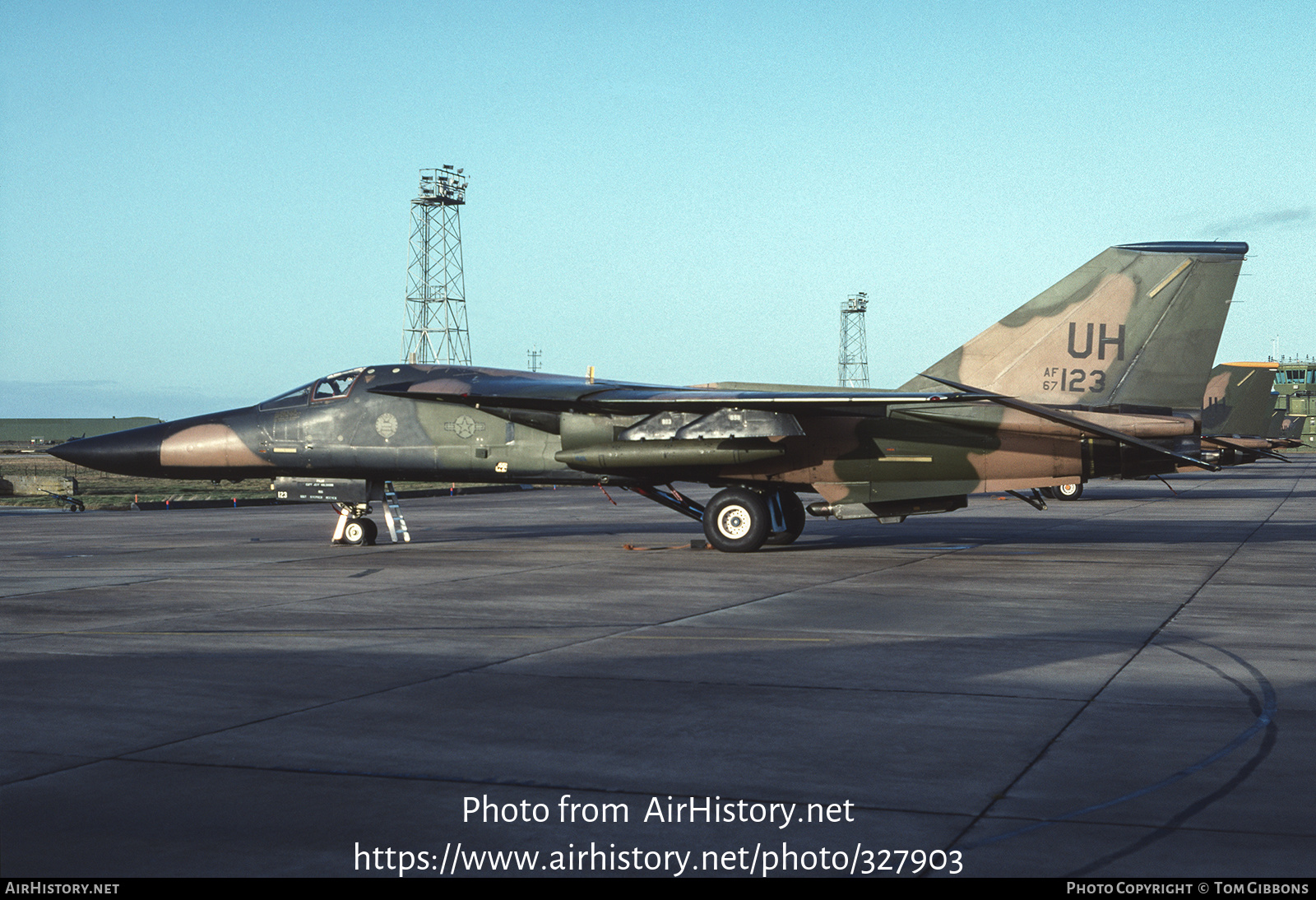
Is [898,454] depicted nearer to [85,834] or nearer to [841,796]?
[841,796]

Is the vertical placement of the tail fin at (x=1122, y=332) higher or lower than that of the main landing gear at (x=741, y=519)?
higher

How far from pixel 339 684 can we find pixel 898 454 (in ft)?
38.4

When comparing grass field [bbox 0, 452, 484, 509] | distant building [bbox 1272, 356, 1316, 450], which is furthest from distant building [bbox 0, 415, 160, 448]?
distant building [bbox 1272, 356, 1316, 450]

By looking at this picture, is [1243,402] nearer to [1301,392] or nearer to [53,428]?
[1301,392]

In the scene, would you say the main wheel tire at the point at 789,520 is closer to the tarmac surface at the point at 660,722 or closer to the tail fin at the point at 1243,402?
the tarmac surface at the point at 660,722

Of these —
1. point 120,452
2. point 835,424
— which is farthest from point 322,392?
point 835,424

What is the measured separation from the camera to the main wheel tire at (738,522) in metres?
18.0

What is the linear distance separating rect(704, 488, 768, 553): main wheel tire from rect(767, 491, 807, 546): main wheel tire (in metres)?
0.62

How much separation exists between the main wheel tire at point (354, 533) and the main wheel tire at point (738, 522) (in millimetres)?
6393

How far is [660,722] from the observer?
665 cm

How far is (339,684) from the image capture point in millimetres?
7758

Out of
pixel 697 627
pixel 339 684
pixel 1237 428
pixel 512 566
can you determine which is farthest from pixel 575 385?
pixel 1237 428

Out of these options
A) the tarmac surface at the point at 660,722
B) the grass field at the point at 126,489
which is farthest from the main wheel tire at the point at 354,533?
the grass field at the point at 126,489

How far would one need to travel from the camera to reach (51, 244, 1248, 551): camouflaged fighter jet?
17.0 metres
